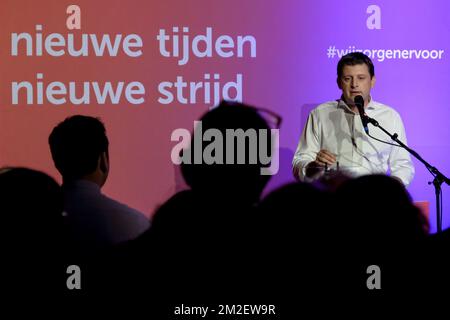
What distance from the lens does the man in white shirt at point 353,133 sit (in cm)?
402

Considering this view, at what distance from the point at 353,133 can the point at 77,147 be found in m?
2.14

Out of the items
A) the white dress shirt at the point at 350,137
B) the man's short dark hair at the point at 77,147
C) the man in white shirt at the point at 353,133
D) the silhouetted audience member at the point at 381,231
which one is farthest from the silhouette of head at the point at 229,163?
the white dress shirt at the point at 350,137

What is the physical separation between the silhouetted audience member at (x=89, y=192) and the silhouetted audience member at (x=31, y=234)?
0.62ft

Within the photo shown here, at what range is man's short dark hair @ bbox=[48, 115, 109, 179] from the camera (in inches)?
98.0

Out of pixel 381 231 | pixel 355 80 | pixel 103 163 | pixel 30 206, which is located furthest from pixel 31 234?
pixel 355 80

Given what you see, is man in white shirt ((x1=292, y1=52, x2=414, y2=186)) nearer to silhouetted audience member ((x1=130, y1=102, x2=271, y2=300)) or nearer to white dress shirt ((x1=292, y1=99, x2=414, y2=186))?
white dress shirt ((x1=292, y1=99, x2=414, y2=186))

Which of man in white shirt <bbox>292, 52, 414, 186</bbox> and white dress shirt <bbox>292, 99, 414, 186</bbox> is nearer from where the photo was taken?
man in white shirt <bbox>292, 52, 414, 186</bbox>

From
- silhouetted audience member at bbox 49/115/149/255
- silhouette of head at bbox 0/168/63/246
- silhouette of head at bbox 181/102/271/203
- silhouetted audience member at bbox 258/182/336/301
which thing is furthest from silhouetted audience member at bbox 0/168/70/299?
silhouetted audience member at bbox 258/182/336/301

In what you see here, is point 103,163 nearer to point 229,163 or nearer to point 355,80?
point 229,163

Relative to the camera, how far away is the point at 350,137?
13.9ft

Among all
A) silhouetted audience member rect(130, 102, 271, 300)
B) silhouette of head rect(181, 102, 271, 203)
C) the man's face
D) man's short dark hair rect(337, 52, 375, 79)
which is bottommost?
silhouetted audience member rect(130, 102, 271, 300)

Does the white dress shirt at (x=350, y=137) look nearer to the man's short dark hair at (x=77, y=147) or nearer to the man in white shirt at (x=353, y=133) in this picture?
the man in white shirt at (x=353, y=133)

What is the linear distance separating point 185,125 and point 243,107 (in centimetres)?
280
